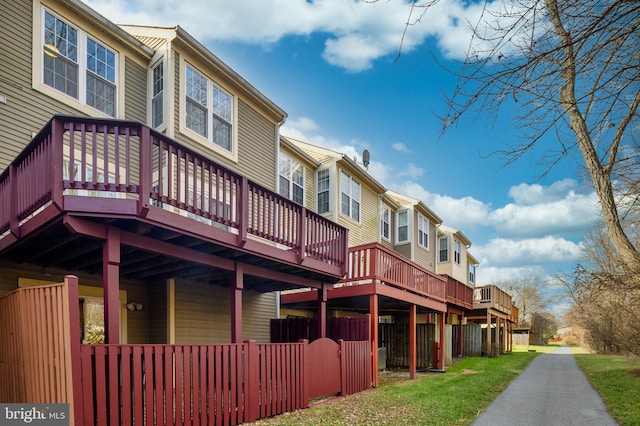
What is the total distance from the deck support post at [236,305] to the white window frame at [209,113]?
12.6 feet

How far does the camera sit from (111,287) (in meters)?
5.62

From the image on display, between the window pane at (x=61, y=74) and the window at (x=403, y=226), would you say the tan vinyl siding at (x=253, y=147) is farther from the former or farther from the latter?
the window at (x=403, y=226)

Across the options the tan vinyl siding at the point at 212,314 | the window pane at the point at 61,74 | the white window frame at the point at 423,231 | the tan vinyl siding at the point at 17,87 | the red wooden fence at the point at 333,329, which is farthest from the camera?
the white window frame at the point at 423,231

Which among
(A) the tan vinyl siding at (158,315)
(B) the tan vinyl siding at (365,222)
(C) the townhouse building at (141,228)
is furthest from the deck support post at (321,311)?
(B) the tan vinyl siding at (365,222)

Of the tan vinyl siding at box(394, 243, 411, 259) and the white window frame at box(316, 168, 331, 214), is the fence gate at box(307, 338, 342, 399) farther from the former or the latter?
the tan vinyl siding at box(394, 243, 411, 259)

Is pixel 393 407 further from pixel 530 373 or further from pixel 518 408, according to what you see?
pixel 530 373

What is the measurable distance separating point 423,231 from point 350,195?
869 centimetres

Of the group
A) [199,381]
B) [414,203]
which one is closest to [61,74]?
[199,381]

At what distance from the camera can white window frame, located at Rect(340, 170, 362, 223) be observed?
1717cm

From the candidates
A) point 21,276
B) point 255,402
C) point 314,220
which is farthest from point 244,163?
point 255,402

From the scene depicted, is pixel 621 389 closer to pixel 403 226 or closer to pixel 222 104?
pixel 222 104

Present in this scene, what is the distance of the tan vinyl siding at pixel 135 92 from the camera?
9734 millimetres

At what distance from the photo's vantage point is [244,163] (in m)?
12.2

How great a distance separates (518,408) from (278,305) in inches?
269
